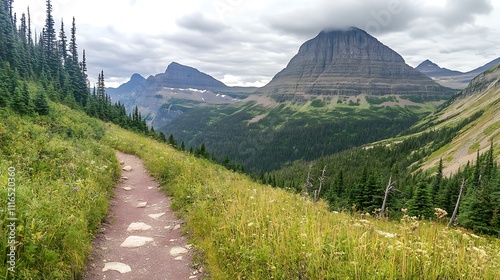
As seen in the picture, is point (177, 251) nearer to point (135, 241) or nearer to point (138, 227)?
point (135, 241)

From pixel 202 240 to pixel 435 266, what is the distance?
516 centimetres

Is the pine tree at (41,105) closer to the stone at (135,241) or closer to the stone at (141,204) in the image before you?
the stone at (141,204)

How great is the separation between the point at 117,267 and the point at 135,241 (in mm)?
1471

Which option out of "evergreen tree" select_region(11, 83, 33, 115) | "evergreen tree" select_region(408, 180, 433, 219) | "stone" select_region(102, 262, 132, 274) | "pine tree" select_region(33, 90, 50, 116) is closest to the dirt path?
"stone" select_region(102, 262, 132, 274)

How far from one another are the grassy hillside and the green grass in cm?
277

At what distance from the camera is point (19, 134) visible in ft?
35.6

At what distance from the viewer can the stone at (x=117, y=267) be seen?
20.2ft

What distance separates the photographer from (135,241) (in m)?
7.73

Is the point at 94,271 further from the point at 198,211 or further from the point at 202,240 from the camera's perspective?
the point at 198,211

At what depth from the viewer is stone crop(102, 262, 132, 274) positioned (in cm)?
614

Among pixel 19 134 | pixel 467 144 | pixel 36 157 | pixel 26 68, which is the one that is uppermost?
pixel 26 68

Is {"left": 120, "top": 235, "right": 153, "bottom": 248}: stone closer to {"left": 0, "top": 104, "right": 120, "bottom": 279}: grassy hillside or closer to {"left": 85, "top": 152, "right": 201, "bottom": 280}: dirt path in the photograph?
{"left": 85, "top": 152, "right": 201, "bottom": 280}: dirt path

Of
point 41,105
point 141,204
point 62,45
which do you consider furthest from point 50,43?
point 141,204

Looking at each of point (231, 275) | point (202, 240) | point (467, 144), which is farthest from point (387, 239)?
point (467, 144)
